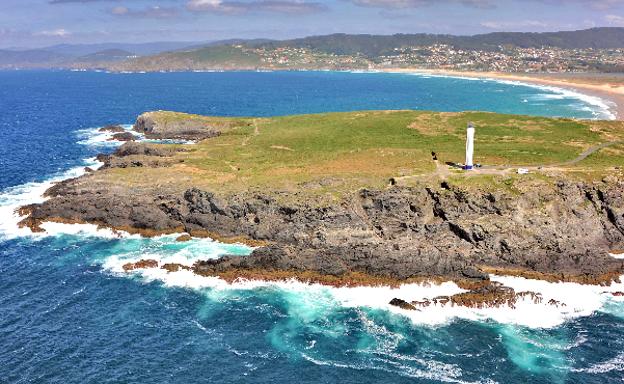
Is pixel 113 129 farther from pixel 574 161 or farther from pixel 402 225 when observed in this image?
pixel 574 161

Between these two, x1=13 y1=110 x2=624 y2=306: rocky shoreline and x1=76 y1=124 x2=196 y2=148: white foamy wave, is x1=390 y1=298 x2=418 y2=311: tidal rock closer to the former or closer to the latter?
x1=13 y1=110 x2=624 y2=306: rocky shoreline

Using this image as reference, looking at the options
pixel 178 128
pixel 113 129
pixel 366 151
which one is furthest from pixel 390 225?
pixel 113 129

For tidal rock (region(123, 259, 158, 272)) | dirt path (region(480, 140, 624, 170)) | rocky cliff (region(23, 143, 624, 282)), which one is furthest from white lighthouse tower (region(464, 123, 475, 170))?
tidal rock (region(123, 259, 158, 272))

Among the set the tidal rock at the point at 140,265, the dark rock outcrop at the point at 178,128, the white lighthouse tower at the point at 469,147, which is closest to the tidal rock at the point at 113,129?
the dark rock outcrop at the point at 178,128

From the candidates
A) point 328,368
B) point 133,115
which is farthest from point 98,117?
point 328,368

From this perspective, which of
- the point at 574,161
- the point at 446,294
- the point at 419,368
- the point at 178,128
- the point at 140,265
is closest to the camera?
the point at 419,368
